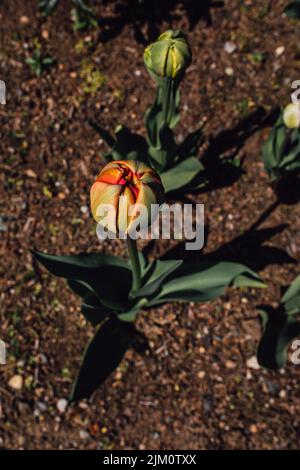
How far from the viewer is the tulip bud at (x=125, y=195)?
4.12 feet

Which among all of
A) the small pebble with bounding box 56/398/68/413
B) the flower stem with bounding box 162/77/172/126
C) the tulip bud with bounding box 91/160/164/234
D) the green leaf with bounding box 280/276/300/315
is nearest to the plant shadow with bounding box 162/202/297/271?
the green leaf with bounding box 280/276/300/315

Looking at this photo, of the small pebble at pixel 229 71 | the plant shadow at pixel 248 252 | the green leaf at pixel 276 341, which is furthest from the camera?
the small pebble at pixel 229 71

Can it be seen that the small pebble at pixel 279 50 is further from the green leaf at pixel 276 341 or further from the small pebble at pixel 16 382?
the small pebble at pixel 16 382

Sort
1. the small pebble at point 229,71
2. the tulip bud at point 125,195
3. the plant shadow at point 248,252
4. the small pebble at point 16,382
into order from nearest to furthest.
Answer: the tulip bud at point 125,195
the small pebble at point 16,382
the plant shadow at point 248,252
the small pebble at point 229,71

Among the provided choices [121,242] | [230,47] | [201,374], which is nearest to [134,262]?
[121,242]

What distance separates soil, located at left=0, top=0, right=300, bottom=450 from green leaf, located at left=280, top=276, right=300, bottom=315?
22 cm

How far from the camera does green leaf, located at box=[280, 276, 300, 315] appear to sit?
2.12 metres

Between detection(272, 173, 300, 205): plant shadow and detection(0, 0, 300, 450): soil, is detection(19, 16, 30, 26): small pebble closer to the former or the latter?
detection(0, 0, 300, 450): soil

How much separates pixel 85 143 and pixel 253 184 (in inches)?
37.9

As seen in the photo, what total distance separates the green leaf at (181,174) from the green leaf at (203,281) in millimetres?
455

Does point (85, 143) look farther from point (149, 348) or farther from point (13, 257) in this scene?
point (149, 348)

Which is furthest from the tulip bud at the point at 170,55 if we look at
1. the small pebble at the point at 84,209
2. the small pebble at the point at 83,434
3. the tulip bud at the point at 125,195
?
the small pebble at the point at 83,434
